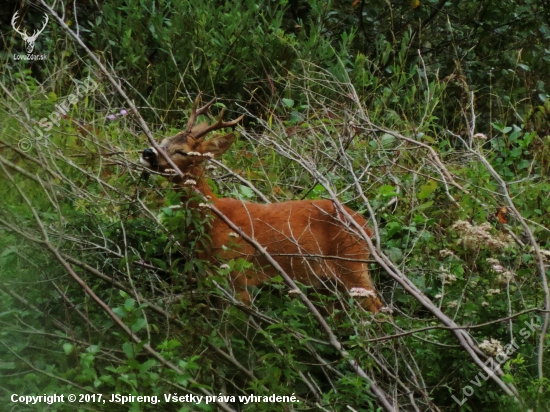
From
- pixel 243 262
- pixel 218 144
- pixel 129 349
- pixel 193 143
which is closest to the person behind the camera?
pixel 129 349

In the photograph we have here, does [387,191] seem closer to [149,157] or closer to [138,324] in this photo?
[149,157]

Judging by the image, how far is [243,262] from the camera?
3811 mm

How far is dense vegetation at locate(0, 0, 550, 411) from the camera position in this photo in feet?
11.7

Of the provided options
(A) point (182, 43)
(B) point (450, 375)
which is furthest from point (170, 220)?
(A) point (182, 43)

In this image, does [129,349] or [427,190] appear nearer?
[129,349]

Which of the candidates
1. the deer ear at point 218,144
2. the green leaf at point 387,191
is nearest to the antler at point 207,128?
the deer ear at point 218,144

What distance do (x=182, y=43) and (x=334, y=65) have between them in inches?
52.2

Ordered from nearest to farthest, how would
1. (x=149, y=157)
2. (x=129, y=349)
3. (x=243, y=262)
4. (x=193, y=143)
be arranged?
1. (x=129, y=349)
2. (x=243, y=262)
3. (x=149, y=157)
4. (x=193, y=143)

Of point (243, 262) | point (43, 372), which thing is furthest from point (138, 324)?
point (243, 262)

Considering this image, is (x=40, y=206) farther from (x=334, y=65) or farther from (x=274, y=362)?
(x=334, y=65)

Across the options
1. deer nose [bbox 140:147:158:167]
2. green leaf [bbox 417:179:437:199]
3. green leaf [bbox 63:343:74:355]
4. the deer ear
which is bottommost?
green leaf [bbox 417:179:437:199]

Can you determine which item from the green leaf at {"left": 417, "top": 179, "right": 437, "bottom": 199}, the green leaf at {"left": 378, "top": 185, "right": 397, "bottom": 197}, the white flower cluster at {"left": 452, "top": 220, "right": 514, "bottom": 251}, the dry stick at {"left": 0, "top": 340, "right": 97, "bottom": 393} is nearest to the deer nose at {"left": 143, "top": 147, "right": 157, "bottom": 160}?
the green leaf at {"left": 378, "top": 185, "right": 397, "bottom": 197}

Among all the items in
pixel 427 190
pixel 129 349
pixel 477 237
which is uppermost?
pixel 477 237

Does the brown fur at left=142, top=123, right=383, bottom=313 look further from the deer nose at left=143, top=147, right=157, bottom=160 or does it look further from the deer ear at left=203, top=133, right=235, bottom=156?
the deer nose at left=143, top=147, right=157, bottom=160
